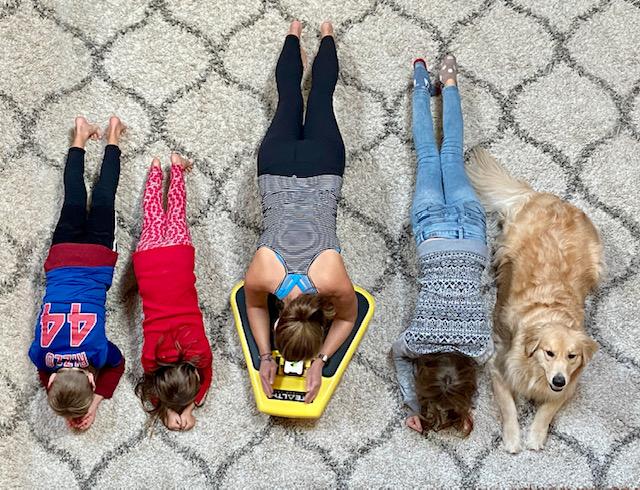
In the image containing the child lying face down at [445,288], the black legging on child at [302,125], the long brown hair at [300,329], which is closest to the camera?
the long brown hair at [300,329]

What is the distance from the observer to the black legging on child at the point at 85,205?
A: 1953 mm

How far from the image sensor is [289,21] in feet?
7.20

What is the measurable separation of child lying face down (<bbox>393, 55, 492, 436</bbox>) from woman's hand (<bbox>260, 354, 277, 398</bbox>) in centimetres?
35

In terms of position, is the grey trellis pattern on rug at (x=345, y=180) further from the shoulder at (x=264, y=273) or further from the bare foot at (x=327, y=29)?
the shoulder at (x=264, y=273)

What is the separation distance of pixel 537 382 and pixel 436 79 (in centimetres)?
94

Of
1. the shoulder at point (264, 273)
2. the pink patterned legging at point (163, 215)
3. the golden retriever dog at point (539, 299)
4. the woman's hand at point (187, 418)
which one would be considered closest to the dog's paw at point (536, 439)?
the golden retriever dog at point (539, 299)

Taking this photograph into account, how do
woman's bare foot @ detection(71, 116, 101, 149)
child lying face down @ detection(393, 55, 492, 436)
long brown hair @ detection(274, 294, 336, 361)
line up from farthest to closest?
woman's bare foot @ detection(71, 116, 101, 149) < child lying face down @ detection(393, 55, 492, 436) < long brown hair @ detection(274, 294, 336, 361)

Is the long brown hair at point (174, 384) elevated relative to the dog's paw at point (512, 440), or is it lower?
elevated

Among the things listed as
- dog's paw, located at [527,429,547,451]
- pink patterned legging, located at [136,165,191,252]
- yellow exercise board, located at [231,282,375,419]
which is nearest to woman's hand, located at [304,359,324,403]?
yellow exercise board, located at [231,282,375,419]

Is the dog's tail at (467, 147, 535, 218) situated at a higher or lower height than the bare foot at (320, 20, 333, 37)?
lower

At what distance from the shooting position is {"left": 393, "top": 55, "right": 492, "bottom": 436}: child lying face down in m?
1.81

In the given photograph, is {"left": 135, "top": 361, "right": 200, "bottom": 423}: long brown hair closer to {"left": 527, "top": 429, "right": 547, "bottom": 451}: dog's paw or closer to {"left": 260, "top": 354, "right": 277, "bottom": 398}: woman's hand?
{"left": 260, "top": 354, "right": 277, "bottom": 398}: woman's hand

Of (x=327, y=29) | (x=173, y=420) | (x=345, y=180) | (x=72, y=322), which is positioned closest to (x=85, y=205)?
(x=72, y=322)

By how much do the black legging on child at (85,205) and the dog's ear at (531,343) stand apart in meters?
1.15
